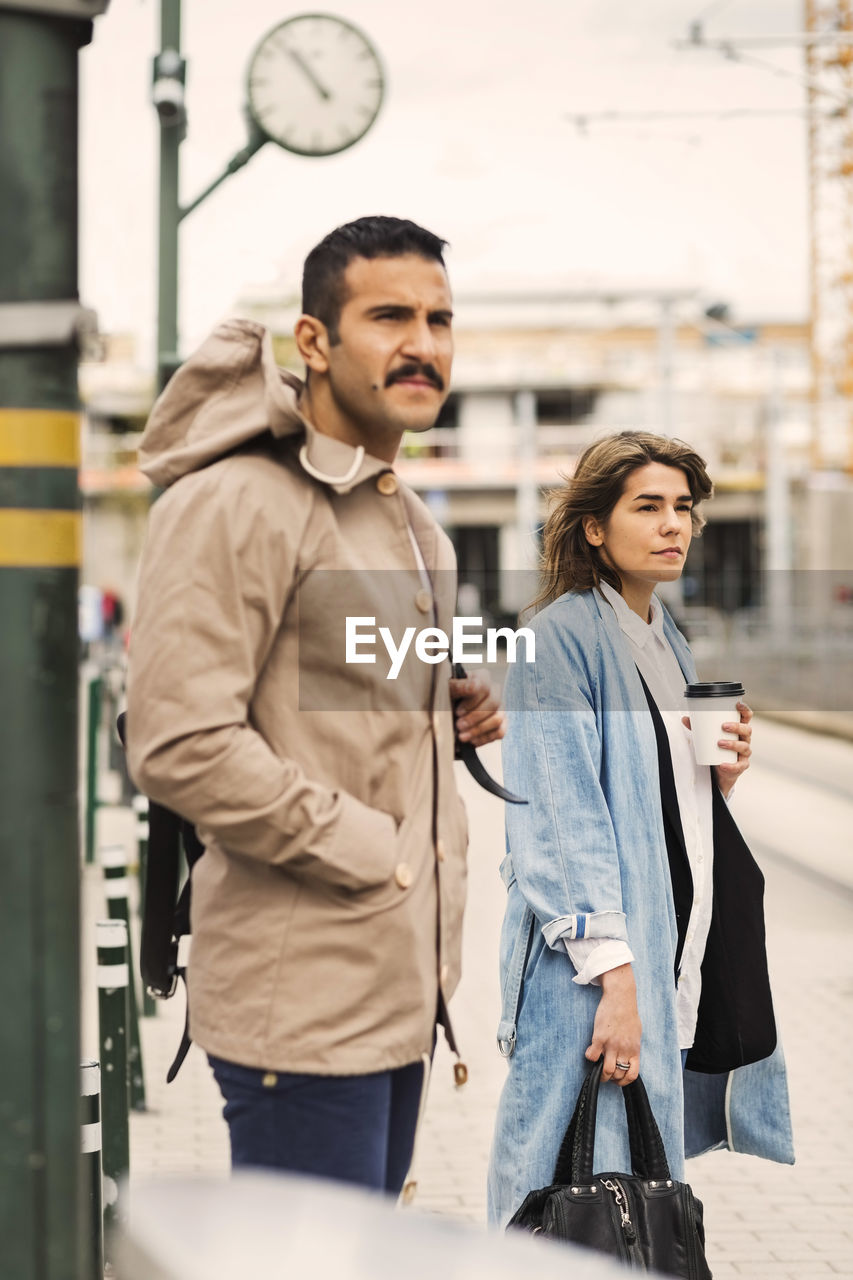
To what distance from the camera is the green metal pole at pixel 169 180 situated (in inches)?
326

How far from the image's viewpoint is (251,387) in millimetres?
2355

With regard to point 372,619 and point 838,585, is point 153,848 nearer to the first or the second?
point 372,619

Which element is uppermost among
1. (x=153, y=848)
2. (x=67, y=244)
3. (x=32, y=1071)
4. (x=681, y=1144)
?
(x=67, y=244)

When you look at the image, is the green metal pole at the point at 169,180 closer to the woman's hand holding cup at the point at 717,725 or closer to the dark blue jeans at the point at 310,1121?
the woman's hand holding cup at the point at 717,725

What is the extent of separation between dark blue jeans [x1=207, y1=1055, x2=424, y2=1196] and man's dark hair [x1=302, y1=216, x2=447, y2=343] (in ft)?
3.33

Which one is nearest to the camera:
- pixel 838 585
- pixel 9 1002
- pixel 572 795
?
pixel 9 1002

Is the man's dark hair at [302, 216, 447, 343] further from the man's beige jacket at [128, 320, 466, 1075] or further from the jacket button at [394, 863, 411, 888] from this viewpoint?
the jacket button at [394, 863, 411, 888]

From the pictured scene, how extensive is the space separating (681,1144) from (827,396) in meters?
73.2

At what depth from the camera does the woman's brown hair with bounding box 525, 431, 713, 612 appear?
340 centimetres

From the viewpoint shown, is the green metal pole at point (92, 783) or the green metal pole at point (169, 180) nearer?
the green metal pole at point (169, 180)

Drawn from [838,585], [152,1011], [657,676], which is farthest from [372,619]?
[838,585]

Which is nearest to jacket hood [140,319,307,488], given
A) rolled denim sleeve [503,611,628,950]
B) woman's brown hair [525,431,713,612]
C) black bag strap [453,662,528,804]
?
black bag strap [453,662,528,804]

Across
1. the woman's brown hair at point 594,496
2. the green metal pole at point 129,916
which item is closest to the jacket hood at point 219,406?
the woman's brown hair at point 594,496

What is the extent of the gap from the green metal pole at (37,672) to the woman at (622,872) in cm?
118
